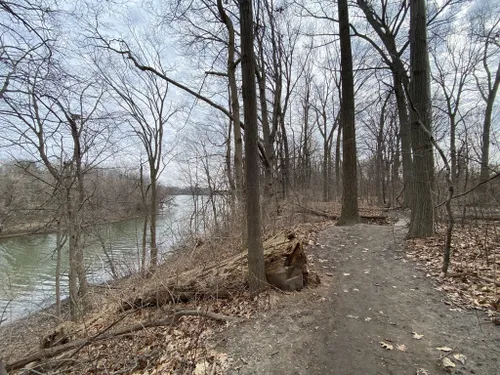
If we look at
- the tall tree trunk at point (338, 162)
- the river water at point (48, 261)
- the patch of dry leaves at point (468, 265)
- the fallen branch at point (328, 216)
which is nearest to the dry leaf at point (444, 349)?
the patch of dry leaves at point (468, 265)

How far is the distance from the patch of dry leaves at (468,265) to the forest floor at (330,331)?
25 mm

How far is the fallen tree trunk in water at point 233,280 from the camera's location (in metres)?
4.35

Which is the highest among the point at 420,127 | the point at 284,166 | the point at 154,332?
the point at 284,166

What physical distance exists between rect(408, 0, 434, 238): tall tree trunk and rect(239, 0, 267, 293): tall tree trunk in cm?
444

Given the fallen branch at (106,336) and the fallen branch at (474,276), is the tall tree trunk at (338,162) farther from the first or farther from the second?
the fallen branch at (106,336)

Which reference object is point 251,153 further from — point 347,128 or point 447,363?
point 347,128

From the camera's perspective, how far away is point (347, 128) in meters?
8.48

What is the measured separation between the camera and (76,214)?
400 inches

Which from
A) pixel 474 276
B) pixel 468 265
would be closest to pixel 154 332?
pixel 474 276

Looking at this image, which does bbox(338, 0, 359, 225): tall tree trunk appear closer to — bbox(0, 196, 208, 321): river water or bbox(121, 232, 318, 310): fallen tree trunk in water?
bbox(121, 232, 318, 310): fallen tree trunk in water

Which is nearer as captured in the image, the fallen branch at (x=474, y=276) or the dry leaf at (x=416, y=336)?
the dry leaf at (x=416, y=336)

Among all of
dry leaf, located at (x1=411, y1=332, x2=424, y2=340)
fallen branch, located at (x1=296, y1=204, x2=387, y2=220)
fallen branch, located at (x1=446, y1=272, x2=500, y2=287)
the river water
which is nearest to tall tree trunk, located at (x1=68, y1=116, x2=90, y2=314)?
the river water

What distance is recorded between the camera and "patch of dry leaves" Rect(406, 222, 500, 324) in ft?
11.3

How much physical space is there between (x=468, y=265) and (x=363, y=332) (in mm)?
2877
